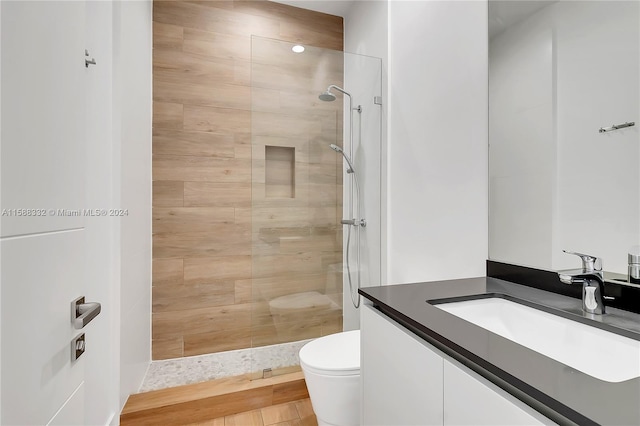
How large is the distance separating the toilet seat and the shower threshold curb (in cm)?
44

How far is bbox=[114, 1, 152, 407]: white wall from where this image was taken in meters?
1.56

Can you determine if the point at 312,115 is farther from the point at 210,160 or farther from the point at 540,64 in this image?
the point at 540,64

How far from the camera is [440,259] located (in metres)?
1.60

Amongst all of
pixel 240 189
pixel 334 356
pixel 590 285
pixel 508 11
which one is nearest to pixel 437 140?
pixel 508 11

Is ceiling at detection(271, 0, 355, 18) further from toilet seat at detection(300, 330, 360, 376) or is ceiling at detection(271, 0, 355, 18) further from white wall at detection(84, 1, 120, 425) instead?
toilet seat at detection(300, 330, 360, 376)

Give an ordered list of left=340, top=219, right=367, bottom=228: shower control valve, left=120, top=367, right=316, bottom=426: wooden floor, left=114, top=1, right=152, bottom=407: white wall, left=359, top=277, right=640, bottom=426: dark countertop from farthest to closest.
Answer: left=340, top=219, right=367, bottom=228: shower control valve → left=120, top=367, right=316, bottom=426: wooden floor → left=114, top=1, right=152, bottom=407: white wall → left=359, top=277, right=640, bottom=426: dark countertop

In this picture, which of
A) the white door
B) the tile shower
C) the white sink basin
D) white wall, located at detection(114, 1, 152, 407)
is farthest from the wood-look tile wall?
the white door

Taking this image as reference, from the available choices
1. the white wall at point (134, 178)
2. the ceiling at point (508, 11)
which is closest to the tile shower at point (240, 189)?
the white wall at point (134, 178)

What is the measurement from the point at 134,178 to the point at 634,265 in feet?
7.10

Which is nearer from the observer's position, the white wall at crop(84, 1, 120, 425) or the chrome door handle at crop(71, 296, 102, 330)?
the chrome door handle at crop(71, 296, 102, 330)

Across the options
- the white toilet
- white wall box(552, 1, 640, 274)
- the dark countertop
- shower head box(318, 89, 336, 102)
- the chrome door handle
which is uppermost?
shower head box(318, 89, 336, 102)

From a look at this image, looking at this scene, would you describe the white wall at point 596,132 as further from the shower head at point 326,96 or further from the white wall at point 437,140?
the shower head at point 326,96

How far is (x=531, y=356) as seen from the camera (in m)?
0.60

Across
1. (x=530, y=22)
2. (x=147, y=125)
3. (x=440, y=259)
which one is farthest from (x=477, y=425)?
(x=147, y=125)
